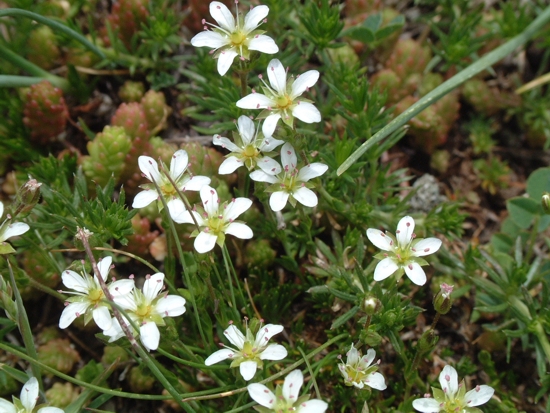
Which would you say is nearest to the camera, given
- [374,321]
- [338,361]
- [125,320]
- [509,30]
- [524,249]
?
[125,320]

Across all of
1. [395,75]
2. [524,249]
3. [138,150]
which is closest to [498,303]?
[524,249]

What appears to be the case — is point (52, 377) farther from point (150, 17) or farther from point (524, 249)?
point (524, 249)

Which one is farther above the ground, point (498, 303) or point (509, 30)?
point (509, 30)

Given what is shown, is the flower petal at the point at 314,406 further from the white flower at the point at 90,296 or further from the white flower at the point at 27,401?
the white flower at the point at 27,401

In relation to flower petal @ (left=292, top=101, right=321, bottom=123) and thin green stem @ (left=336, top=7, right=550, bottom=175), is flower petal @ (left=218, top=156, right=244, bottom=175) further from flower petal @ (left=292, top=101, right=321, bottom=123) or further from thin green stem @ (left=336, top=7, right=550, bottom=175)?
thin green stem @ (left=336, top=7, right=550, bottom=175)

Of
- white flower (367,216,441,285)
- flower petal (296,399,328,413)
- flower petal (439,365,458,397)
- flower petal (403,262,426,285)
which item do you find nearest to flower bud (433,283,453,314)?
flower petal (403,262,426,285)
